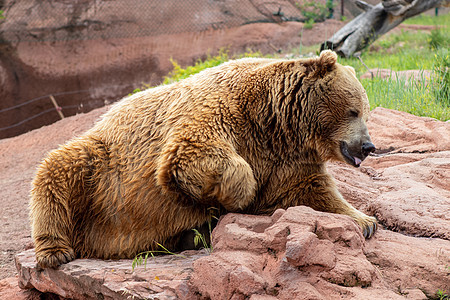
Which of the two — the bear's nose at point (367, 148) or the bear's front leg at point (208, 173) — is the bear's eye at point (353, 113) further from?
the bear's front leg at point (208, 173)

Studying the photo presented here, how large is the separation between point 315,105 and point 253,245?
1.23 m

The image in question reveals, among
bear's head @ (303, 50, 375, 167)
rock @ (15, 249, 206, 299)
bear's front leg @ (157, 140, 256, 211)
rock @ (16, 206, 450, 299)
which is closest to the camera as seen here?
rock @ (16, 206, 450, 299)

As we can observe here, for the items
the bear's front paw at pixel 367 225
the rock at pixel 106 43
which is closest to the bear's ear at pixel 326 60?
the bear's front paw at pixel 367 225

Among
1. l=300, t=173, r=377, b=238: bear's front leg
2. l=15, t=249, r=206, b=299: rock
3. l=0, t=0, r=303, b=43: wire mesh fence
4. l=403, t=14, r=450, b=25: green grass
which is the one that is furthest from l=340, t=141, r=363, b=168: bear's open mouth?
l=403, t=14, r=450, b=25: green grass

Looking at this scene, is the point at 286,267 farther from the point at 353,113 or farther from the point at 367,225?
the point at 353,113

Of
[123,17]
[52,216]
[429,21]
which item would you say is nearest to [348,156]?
A: [52,216]

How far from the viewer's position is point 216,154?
3.17 m

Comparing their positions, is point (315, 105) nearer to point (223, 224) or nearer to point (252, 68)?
point (252, 68)

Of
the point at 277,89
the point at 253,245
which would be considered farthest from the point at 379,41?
the point at 253,245

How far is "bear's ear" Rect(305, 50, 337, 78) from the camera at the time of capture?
3519mm

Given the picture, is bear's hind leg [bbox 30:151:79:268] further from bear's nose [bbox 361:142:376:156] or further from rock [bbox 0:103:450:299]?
bear's nose [bbox 361:142:376:156]

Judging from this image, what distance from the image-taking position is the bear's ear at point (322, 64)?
3.52 metres

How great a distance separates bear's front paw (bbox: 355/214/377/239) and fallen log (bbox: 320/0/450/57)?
834 centimetres

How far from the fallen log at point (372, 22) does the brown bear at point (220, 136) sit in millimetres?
7979
